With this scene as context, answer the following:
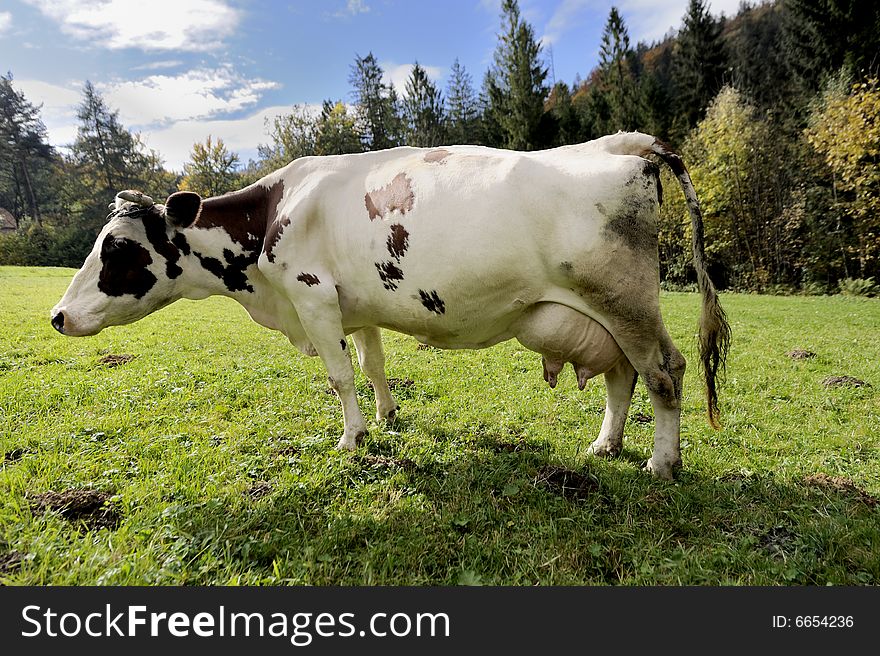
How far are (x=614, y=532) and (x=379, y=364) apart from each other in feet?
8.37

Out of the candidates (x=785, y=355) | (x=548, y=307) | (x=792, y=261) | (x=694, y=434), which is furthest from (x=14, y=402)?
(x=792, y=261)

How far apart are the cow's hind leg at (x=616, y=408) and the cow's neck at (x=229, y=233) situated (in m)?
3.13

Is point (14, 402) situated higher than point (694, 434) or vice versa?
point (14, 402)

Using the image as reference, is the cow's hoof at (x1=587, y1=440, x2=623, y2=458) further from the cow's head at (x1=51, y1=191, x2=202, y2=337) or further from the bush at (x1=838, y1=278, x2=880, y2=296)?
the bush at (x1=838, y1=278, x2=880, y2=296)

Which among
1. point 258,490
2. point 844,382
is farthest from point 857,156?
point 258,490

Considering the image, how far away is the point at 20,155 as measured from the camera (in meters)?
47.5

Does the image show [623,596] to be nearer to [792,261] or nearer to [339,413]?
[339,413]

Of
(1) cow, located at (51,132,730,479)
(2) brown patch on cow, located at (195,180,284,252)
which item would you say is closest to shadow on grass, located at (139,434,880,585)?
(1) cow, located at (51,132,730,479)

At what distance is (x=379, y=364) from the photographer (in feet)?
14.7

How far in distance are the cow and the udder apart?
0.03 feet

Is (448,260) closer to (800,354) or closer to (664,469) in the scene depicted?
(664,469)

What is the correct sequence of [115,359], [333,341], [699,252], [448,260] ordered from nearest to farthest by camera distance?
[448,260] < [699,252] < [333,341] < [115,359]

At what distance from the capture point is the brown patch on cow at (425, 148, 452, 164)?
10.9 ft

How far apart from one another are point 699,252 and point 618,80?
1568 inches
